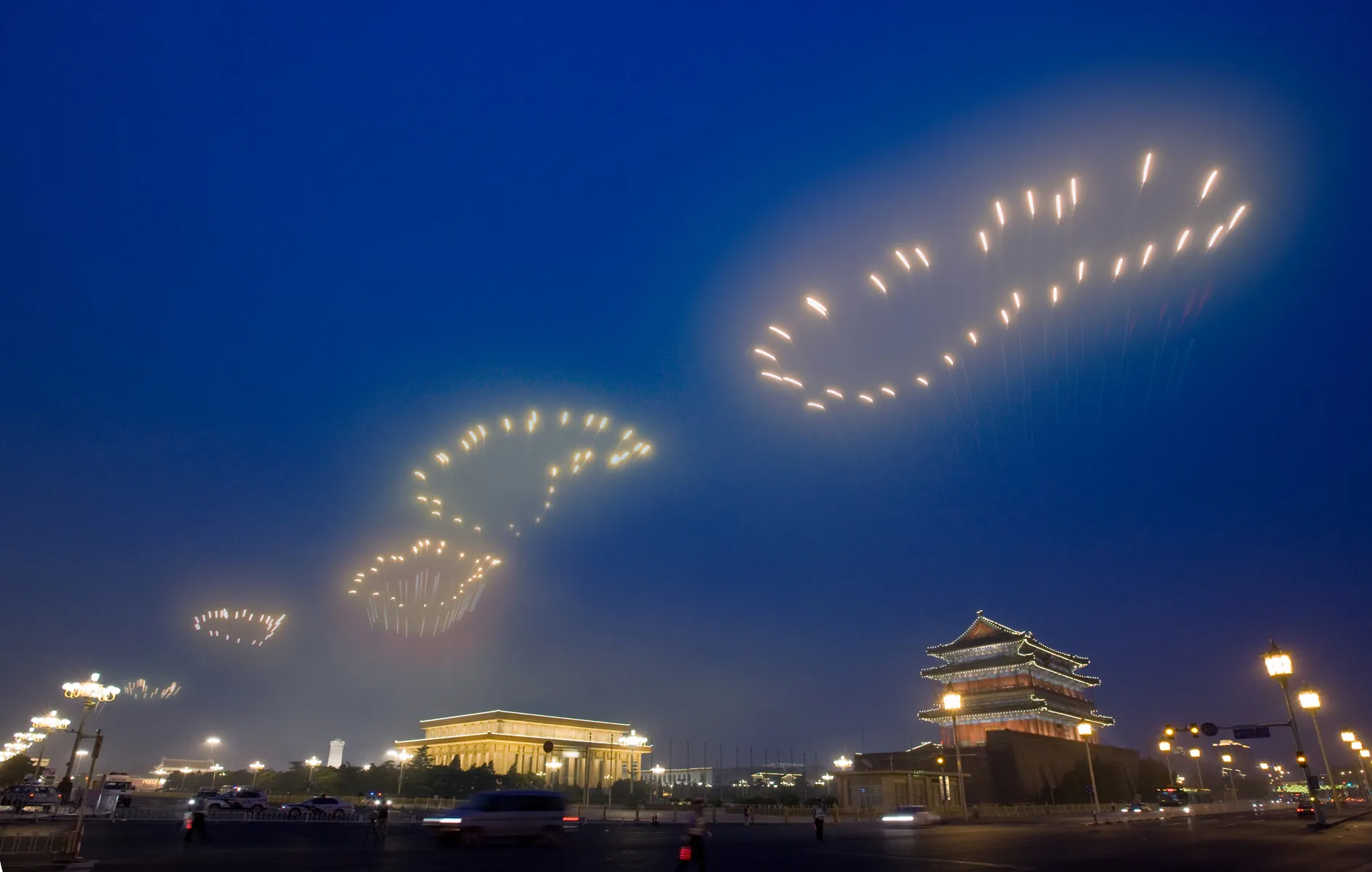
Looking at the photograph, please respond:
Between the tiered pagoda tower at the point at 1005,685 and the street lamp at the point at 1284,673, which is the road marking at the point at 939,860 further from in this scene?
the tiered pagoda tower at the point at 1005,685

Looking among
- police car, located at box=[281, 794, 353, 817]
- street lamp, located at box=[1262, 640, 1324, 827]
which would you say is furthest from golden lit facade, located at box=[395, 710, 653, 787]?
street lamp, located at box=[1262, 640, 1324, 827]

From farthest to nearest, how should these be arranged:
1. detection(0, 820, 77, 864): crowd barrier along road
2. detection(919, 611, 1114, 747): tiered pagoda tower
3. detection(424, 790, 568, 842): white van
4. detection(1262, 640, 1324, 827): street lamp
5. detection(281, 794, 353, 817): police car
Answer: detection(919, 611, 1114, 747): tiered pagoda tower, detection(281, 794, 353, 817): police car, detection(1262, 640, 1324, 827): street lamp, detection(424, 790, 568, 842): white van, detection(0, 820, 77, 864): crowd barrier along road

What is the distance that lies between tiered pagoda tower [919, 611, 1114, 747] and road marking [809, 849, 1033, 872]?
57.0 m

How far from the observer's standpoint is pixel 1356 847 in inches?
863

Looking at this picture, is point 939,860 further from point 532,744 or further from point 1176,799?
point 532,744

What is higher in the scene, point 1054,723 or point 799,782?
point 1054,723

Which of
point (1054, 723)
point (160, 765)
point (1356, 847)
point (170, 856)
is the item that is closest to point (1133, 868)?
point (1356, 847)

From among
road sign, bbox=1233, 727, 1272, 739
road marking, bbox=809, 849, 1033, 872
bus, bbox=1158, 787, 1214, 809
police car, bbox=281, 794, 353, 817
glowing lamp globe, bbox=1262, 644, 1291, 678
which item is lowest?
bus, bbox=1158, 787, 1214, 809

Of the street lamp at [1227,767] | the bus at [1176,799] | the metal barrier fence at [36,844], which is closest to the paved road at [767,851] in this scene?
Answer: the metal barrier fence at [36,844]

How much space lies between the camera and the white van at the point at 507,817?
70.9 feet

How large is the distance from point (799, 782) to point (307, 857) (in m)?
135

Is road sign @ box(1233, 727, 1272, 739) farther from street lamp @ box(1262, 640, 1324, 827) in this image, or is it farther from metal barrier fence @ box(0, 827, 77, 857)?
metal barrier fence @ box(0, 827, 77, 857)

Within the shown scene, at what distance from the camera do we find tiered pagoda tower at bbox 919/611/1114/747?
7550 centimetres

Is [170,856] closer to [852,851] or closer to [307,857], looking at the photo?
[307,857]
